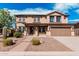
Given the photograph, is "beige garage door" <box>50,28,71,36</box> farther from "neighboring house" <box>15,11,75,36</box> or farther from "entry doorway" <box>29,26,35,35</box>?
"entry doorway" <box>29,26,35,35</box>

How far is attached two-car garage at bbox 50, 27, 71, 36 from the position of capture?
30.0m

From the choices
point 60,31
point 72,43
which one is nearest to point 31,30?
point 60,31

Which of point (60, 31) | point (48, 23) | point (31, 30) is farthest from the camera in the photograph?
point (48, 23)

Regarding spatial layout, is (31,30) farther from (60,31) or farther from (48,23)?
(60,31)

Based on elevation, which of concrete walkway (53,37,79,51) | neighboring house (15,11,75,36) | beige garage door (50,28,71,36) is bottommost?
concrete walkway (53,37,79,51)

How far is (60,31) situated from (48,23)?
229 centimetres

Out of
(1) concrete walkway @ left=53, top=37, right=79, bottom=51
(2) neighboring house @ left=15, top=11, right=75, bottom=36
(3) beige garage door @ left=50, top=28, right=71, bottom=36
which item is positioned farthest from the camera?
(3) beige garage door @ left=50, top=28, right=71, bottom=36

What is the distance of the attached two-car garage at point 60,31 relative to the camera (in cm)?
3003

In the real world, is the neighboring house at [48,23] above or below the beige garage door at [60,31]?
above

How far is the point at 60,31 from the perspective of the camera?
3047 centimetres

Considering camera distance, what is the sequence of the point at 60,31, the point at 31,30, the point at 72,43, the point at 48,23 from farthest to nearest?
the point at 48,23 → the point at 60,31 → the point at 31,30 → the point at 72,43

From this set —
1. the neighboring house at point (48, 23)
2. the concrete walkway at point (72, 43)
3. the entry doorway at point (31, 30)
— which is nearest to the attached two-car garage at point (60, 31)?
the neighboring house at point (48, 23)

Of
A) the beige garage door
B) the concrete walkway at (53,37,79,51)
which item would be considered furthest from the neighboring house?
the concrete walkway at (53,37,79,51)

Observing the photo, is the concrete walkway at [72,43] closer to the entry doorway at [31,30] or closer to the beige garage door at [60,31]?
the entry doorway at [31,30]
